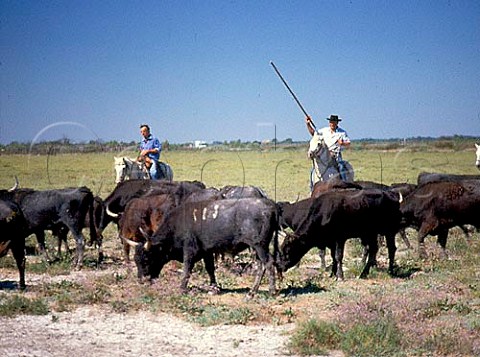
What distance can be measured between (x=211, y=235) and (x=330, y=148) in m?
6.19

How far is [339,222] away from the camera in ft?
39.8

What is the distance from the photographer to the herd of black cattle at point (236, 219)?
426 inches

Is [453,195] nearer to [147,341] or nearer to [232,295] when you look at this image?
[232,295]

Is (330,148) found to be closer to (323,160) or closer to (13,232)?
(323,160)

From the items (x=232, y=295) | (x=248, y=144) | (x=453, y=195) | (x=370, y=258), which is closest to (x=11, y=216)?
(x=232, y=295)

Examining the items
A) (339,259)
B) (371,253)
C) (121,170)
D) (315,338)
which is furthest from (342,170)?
(315,338)

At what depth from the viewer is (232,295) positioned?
10875 millimetres

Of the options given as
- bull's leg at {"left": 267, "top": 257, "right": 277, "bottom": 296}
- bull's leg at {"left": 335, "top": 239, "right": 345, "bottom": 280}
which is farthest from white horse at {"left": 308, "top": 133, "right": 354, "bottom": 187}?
bull's leg at {"left": 267, "top": 257, "right": 277, "bottom": 296}

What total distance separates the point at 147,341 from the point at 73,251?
25.9 ft

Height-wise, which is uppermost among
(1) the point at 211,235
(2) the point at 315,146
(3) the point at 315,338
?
(2) the point at 315,146

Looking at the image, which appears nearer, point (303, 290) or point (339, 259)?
point (303, 290)

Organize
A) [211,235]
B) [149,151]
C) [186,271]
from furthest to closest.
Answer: [149,151], [186,271], [211,235]

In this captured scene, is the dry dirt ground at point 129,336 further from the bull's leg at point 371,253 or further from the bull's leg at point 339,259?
the bull's leg at point 371,253

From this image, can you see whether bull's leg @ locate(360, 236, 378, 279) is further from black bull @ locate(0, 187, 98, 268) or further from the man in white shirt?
black bull @ locate(0, 187, 98, 268)
